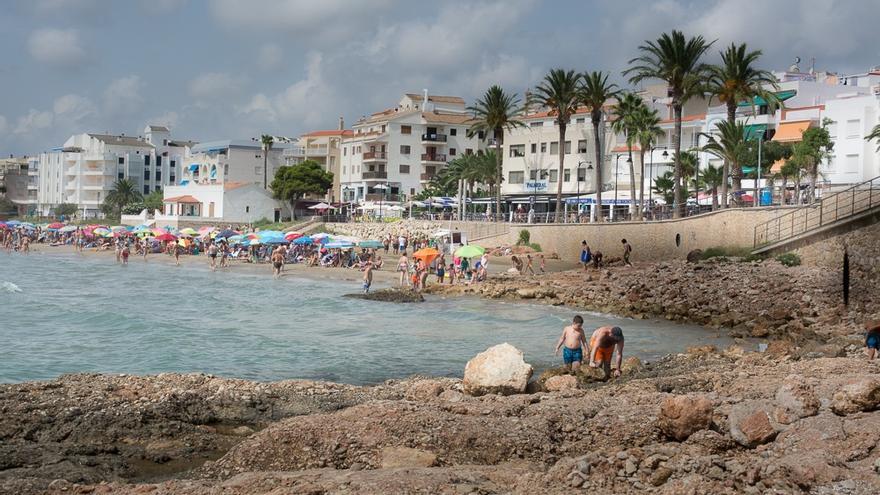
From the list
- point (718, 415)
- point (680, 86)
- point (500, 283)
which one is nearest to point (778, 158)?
point (680, 86)

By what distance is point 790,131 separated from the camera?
58.9m

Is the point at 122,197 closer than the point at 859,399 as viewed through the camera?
No

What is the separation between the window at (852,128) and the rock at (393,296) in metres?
31.5

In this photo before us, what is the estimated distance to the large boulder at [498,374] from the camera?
14.4 meters

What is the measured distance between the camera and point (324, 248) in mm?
50969

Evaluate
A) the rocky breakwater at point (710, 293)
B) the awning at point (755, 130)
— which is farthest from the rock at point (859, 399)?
the awning at point (755, 130)

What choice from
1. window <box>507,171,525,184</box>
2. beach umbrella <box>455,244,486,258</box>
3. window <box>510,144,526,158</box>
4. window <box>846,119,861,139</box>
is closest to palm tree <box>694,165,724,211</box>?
window <box>846,119,861,139</box>

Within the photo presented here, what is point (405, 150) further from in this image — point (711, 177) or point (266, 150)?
point (711, 177)

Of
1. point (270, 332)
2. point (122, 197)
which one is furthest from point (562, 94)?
point (122, 197)

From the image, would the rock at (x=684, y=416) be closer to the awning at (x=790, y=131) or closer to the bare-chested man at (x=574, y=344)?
the bare-chested man at (x=574, y=344)

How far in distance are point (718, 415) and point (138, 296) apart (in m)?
28.8

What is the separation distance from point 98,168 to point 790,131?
89.0m

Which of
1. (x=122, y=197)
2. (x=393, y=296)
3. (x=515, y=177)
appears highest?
(x=515, y=177)

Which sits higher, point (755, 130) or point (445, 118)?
point (445, 118)
